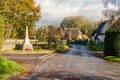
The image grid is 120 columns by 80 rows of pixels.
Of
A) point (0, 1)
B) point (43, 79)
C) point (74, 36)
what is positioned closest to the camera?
point (43, 79)

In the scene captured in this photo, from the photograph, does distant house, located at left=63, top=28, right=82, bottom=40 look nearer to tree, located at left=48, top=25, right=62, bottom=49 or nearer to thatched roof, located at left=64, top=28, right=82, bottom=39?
thatched roof, located at left=64, top=28, right=82, bottom=39

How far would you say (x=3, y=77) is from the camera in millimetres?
16141

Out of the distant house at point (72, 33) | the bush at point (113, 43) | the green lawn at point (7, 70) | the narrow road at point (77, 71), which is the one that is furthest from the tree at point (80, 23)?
the green lawn at point (7, 70)

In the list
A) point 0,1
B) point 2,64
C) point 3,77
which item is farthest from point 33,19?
point 3,77

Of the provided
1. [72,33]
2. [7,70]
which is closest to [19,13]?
[7,70]

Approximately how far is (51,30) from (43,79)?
4171 centimetres

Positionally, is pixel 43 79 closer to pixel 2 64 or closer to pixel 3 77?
pixel 3 77

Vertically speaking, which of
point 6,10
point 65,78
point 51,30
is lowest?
point 65,78

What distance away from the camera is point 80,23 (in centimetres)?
13925

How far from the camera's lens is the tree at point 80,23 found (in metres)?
127

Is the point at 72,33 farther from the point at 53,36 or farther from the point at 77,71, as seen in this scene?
the point at 77,71

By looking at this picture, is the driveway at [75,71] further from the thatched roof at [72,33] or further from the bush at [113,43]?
the thatched roof at [72,33]

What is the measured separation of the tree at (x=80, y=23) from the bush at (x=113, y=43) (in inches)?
3480

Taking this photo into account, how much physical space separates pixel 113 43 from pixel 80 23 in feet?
347
